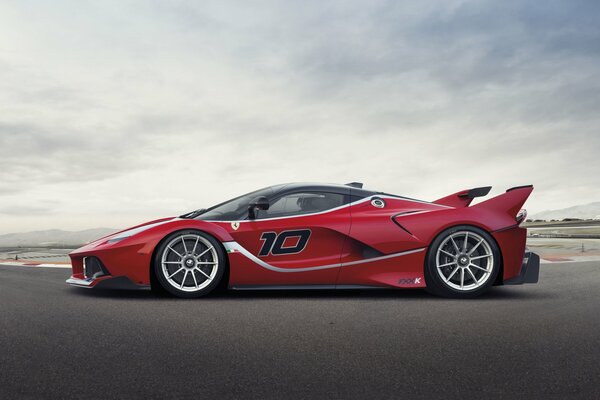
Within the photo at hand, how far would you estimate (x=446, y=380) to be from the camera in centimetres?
271

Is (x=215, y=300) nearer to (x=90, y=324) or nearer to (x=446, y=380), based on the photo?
(x=90, y=324)

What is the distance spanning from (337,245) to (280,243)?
60 centimetres

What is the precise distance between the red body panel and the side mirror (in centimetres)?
8

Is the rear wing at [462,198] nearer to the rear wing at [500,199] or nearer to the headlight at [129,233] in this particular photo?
the rear wing at [500,199]

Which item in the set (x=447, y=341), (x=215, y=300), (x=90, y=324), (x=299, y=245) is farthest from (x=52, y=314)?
(x=447, y=341)

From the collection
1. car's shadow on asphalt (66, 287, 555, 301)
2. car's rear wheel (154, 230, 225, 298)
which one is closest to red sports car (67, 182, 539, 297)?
car's rear wheel (154, 230, 225, 298)

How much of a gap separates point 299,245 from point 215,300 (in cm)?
102

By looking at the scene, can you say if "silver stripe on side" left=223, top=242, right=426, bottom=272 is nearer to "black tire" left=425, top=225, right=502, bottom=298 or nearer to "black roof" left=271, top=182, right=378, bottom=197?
"black tire" left=425, top=225, right=502, bottom=298

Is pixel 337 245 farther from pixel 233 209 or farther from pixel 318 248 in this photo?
pixel 233 209

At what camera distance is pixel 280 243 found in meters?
5.61

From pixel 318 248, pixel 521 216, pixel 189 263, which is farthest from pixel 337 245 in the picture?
pixel 521 216

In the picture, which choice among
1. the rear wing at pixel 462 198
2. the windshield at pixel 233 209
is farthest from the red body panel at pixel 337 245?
the rear wing at pixel 462 198

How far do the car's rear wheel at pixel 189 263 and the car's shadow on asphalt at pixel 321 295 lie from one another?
5.8 inches

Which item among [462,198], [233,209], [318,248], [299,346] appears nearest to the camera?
[299,346]
